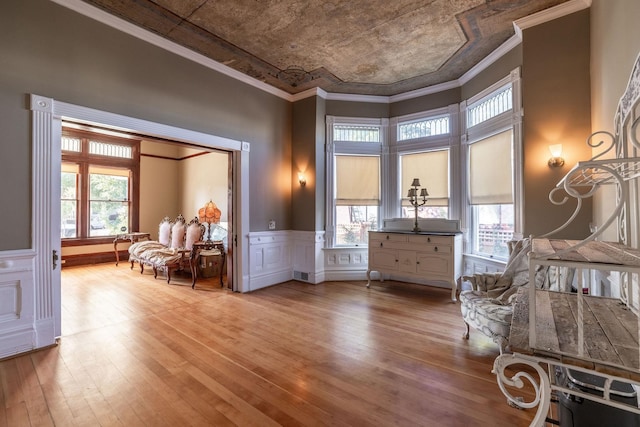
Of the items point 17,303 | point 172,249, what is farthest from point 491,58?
point 172,249

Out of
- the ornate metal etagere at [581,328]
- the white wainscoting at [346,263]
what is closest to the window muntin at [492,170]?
the white wainscoting at [346,263]

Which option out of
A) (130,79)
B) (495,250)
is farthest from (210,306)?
(495,250)

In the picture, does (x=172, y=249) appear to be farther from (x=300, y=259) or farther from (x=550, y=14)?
(x=550, y=14)

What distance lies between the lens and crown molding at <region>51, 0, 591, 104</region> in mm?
3129

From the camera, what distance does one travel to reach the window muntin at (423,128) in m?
5.19

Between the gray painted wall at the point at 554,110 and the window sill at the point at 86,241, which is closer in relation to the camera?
the gray painted wall at the point at 554,110

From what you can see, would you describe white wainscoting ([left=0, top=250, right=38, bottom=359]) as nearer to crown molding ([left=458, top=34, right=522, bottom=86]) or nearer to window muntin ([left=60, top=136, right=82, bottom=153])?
window muntin ([left=60, top=136, right=82, bottom=153])

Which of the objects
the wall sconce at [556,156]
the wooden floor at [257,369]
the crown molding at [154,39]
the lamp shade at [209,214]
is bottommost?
the wooden floor at [257,369]

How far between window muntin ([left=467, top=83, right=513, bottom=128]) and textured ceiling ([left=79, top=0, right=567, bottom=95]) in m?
0.60

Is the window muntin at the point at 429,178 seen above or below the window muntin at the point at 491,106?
below

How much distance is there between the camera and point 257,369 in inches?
96.5

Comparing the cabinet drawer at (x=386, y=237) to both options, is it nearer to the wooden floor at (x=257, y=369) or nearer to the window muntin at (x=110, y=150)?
the wooden floor at (x=257, y=369)

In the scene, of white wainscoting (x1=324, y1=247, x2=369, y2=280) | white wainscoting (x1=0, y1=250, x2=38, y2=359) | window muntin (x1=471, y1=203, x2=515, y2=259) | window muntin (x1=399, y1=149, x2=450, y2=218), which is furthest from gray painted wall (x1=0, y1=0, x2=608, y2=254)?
white wainscoting (x1=324, y1=247, x2=369, y2=280)

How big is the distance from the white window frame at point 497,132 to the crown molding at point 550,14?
18.9 inches
